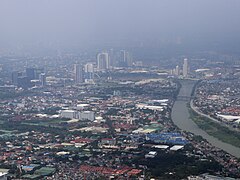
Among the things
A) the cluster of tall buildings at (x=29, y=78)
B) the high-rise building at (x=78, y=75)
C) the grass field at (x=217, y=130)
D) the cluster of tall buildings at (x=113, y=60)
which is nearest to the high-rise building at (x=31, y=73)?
the cluster of tall buildings at (x=29, y=78)

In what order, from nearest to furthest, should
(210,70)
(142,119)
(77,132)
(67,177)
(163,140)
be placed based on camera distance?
(67,177) < (163,140) < (77,132) < (142,119) < (210,70)

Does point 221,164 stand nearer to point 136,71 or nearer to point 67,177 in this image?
point 67,177

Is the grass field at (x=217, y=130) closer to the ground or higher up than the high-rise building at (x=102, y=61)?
closer to the ground

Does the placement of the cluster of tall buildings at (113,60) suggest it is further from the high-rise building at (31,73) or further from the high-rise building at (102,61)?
the high-rise building at (31,73)

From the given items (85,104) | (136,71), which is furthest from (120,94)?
(136,71)

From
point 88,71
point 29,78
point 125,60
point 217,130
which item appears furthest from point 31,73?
point 217,130

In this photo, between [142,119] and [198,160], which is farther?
[142,119]
